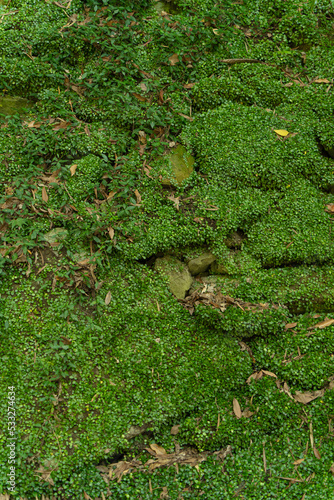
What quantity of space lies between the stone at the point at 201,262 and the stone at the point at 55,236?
4.54ft

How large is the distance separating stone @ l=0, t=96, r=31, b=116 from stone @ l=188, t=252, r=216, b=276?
2.71m

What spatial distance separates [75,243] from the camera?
3785 mm

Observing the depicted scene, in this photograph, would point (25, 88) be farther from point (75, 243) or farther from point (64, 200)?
point (75, 243)

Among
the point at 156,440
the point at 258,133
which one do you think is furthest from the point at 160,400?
the point at 258,133

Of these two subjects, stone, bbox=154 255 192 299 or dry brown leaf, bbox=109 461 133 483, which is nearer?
dry brown leaf, bbox=109 461 133 483

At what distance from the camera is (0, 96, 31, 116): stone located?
4.29 m

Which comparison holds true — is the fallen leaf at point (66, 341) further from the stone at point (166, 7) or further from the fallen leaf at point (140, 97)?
the stone at point (166, 7)

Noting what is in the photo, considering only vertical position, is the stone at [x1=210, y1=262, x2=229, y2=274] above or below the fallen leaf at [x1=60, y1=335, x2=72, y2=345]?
above

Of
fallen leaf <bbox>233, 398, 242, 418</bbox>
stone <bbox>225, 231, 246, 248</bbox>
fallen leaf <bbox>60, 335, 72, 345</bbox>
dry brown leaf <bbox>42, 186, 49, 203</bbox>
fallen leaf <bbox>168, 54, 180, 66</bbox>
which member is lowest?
fallen leaf <bbox>233, 398, 242, 418</bbox>

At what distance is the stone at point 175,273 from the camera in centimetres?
397

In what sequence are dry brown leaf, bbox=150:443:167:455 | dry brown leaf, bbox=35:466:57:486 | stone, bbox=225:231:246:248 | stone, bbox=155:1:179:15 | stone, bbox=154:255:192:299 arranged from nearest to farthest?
dry brown leaf, bbox=35:466:57:486 < dry brown leaf, bbox=150:443:167:455 < stone, bbox=154:255:192:299 < stone, bbox=225:231:246:248 < stone, bbox=155:1:179:15

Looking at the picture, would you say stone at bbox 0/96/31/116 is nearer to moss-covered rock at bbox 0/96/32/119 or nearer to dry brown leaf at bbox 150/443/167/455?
moss-covered rock at bbox 0/96/32/119

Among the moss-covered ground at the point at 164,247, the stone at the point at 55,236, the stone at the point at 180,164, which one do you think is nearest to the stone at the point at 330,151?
the moss-covered ground at the point at 164,247

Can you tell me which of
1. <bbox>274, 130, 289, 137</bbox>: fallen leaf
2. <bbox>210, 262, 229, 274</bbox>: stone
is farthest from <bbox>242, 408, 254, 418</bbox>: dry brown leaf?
<bbox>274, 130, 289, 137</bbox>: fallen leaf
